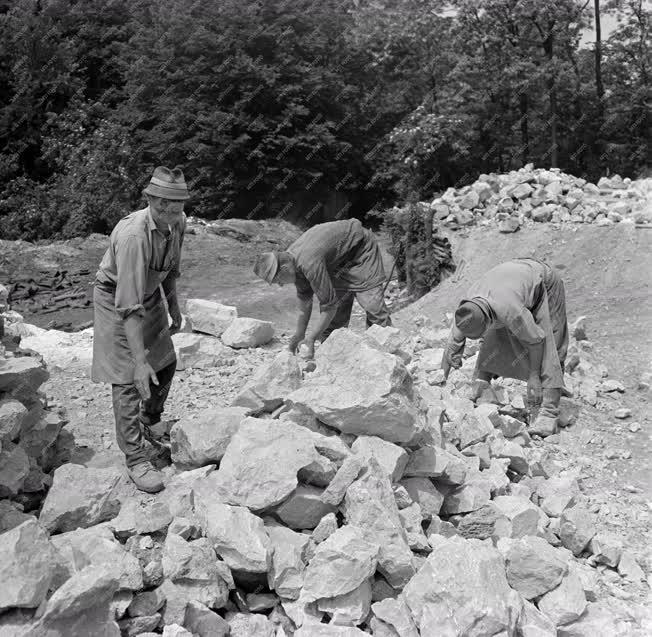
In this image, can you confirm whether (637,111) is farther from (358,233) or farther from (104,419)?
(104,419)

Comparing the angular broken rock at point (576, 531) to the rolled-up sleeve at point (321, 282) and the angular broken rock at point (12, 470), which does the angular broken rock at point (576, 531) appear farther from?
the angular broken rock at point (12, 470)

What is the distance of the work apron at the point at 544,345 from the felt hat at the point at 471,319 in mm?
427

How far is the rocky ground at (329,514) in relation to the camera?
9.00ft

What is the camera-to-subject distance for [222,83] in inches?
765

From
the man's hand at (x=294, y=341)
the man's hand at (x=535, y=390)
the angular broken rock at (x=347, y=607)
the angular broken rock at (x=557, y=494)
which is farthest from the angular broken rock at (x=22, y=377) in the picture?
the man's hand at (x=535, y=390)

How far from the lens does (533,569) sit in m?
3.08

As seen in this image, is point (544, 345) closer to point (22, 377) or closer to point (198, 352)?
point (198, 352)

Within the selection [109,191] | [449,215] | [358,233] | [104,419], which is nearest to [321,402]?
[104,419]

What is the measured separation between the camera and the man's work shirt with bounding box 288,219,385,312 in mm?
5699

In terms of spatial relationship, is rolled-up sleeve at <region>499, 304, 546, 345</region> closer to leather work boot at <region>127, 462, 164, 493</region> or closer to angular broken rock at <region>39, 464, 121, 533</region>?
leather work boot at <region>127, 462, 164, 493</region>

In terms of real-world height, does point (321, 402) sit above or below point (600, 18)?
Result: below

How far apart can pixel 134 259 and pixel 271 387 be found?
1135 mm

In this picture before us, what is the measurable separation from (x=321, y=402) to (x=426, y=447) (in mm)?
592

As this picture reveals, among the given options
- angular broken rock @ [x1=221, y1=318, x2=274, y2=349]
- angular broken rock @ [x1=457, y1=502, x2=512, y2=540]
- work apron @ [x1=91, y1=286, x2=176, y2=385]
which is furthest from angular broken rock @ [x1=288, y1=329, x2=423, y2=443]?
angular broken rock @ [x1=221, y1=318, x2=274, y2=349]
